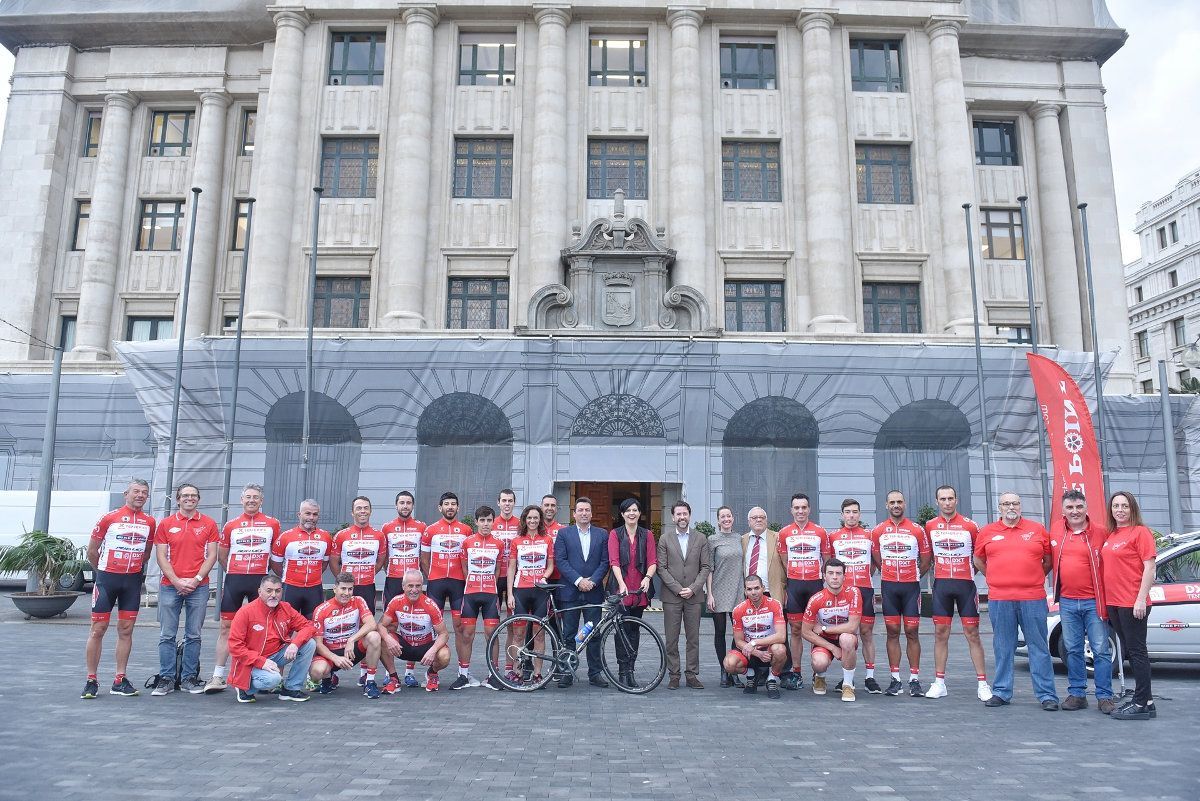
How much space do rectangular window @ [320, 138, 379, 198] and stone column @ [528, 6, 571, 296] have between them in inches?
194

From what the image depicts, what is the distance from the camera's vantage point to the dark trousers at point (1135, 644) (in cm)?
777

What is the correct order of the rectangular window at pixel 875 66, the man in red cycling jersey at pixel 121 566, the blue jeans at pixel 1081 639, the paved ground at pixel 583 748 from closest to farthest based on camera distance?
the paved ground at pixel 583 748 → the blue jeans at pixel 1081 639 → the man in red cycling jersey at pixel 121 566 → the rectangular window at pixel 875 66

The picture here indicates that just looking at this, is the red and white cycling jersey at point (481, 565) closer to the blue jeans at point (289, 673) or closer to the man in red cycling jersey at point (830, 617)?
the blue jeans at point (289, 673)

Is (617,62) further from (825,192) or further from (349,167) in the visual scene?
(349,167)

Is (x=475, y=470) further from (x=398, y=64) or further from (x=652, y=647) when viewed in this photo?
(x=398, y=64)

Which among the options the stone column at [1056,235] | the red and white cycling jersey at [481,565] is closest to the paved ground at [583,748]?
the red and white cycling jersey at [481,565]

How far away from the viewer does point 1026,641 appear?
852 centimetres

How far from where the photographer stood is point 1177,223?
6238 centimetres

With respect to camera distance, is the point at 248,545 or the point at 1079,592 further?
the point at 248,545

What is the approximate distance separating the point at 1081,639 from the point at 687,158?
62.6 feet

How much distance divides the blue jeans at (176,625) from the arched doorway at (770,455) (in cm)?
1427

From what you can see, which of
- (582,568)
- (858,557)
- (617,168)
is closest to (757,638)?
(858,557)

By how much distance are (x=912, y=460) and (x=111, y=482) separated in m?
21.8

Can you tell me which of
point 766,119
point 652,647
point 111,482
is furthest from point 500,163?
point 652,647
